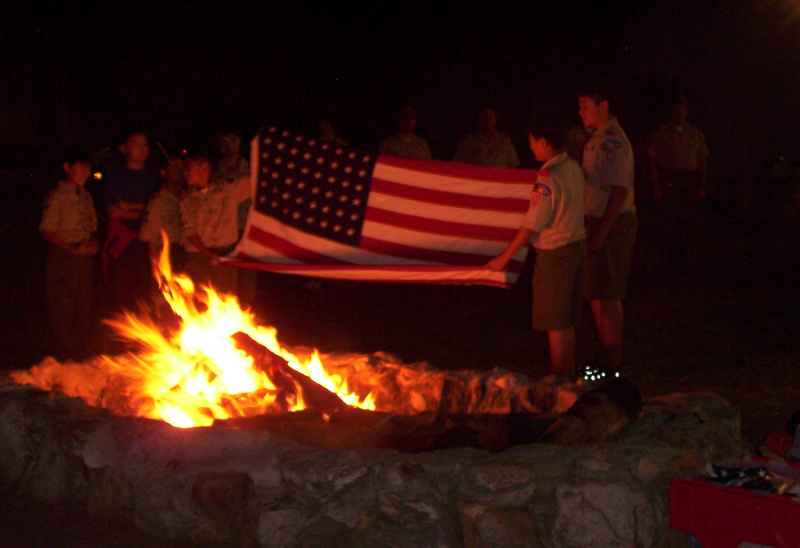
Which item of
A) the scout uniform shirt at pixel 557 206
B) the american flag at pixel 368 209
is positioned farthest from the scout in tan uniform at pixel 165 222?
the scout uniform shirt at pixel 557 206

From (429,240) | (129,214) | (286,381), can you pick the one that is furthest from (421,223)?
(129,214)

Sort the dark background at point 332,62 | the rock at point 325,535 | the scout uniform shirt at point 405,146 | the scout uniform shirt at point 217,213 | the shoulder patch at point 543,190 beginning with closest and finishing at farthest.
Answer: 1. the rock at point 325,535
2. the shoulder patch at point 543,190
3. the scout uniform shirt at point 217,213
4. the scout uniform shirt at point 405,146
5. the dark background at point 332,62

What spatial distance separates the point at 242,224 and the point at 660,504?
4524 mm

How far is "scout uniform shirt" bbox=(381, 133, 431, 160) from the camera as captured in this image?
12.2 m

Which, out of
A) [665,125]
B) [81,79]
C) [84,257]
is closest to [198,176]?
[84,257]

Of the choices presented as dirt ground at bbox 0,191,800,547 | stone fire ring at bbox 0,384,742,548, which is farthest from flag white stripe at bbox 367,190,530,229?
stone fire ring at bbox 0,384,742,548

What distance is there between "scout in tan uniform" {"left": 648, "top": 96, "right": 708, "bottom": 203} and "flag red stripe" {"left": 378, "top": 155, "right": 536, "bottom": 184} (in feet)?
16.6

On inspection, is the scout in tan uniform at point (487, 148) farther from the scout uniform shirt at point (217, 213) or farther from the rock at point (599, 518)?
the rock at point (599, 518)

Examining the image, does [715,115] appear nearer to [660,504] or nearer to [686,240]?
[686,240]

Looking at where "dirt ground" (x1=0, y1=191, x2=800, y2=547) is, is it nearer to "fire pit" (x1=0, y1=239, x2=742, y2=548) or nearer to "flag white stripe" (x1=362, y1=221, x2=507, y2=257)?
"fire pit" (x1=0, y1=239, x2=742, y2=548)

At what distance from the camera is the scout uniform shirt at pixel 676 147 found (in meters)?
13.6

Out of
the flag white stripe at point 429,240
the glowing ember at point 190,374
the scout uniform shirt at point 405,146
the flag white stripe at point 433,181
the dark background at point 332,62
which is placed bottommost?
the glowing ember at point 190,374

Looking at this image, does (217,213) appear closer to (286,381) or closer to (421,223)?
(421,223)

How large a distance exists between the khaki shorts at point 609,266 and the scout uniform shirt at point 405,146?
400cm
